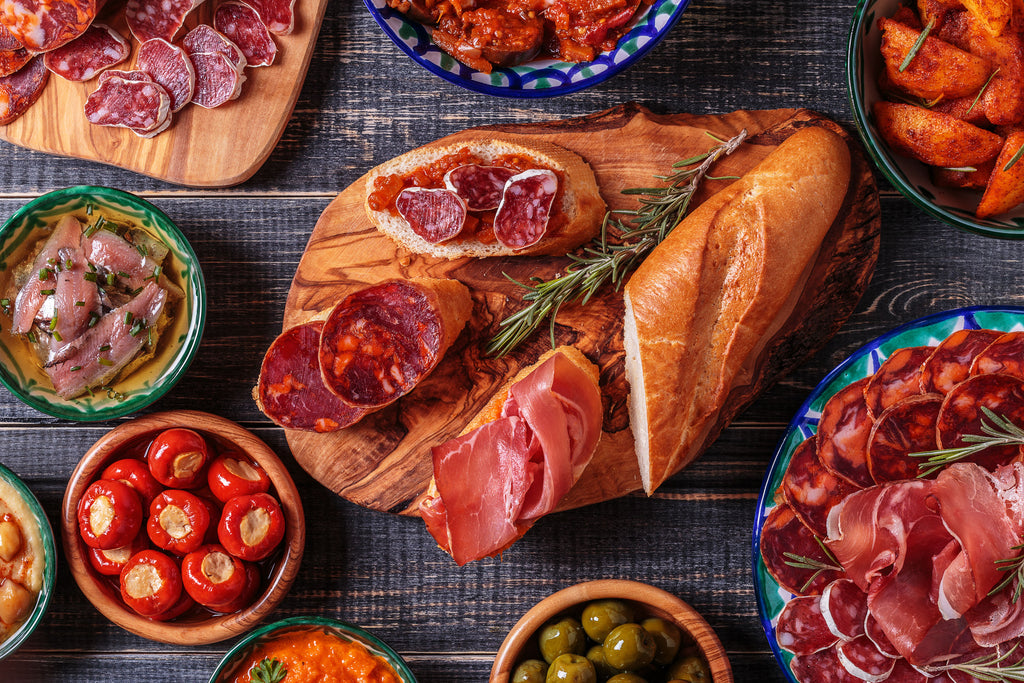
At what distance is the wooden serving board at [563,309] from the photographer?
2.07 meters

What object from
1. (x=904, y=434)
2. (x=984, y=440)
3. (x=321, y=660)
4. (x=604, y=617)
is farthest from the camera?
(x=321, y=660)

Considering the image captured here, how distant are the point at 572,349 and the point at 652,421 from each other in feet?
1.09

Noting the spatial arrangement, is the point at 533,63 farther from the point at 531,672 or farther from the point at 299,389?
the point at 531,672

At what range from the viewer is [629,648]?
1.90 m

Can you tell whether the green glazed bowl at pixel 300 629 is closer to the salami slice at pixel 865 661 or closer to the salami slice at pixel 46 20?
the salami slice at pixel 865 661

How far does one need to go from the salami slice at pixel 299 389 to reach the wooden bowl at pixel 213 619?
120 mm

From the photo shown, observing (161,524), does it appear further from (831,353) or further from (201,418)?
(831,353)

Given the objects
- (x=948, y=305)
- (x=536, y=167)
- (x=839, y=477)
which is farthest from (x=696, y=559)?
(x=536, y=167)

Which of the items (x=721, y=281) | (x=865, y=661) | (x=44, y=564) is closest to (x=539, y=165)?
(x=721, y=281)

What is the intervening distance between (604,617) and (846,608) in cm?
65

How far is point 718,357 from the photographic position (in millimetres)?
1918

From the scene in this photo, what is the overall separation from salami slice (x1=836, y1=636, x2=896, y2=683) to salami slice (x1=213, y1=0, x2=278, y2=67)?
93.4 inches

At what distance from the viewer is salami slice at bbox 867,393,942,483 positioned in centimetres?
185

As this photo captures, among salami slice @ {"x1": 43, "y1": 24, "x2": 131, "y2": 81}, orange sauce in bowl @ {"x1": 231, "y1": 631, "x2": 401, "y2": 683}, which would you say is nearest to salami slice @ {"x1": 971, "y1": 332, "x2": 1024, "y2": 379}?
orange sauce in bowl @ {"x1": 231, "y1": 631, "x2": 401, "y2": 683}
